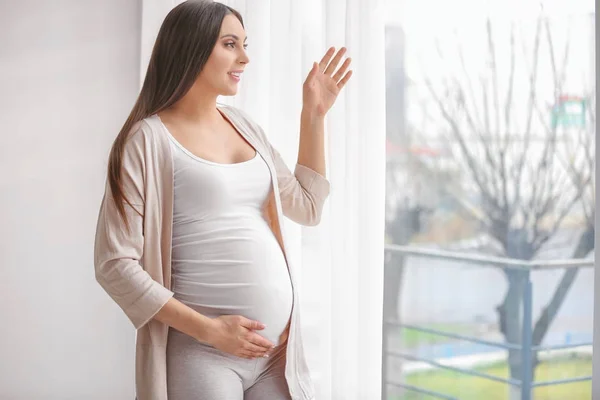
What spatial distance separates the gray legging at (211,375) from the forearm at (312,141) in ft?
1.48

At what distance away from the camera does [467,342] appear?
2.31 meters

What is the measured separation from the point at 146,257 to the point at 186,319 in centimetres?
14

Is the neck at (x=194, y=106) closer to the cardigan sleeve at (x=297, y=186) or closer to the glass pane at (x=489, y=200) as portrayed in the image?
the cardigan sleeve at (x=297, y=186)

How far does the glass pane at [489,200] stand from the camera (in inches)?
80.9

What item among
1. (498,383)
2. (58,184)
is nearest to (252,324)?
(498,383)

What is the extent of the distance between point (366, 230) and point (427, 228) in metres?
0.22

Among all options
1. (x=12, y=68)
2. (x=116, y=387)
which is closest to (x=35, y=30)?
(x=12, y=68)

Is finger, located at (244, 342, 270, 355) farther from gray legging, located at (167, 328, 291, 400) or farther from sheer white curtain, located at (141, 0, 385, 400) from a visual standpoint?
sheer white curtain, located at (141, 0, 385, 400)

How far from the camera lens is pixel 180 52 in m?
1.36

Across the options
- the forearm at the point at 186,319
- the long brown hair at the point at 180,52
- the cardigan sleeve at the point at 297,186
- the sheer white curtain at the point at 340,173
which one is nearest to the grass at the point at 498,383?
the sheer white curtain at the point at 340,173

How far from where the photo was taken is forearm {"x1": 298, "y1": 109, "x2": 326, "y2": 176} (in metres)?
1.56

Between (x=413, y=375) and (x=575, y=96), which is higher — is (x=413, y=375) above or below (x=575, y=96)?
below

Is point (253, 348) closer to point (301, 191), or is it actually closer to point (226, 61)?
point (301, 191)

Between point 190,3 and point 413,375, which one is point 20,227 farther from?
point 190,3
